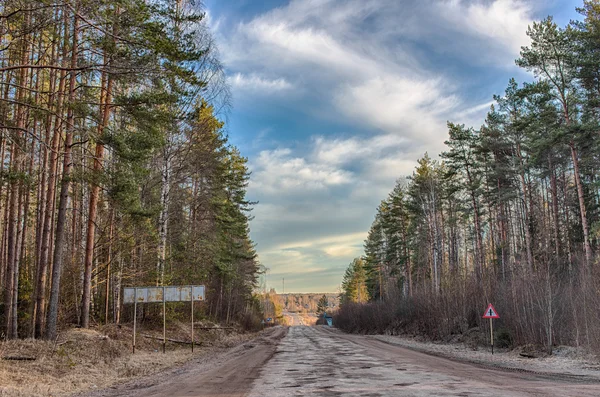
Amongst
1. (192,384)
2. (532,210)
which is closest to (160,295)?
(192,384)

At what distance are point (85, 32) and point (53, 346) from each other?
31.7 ft

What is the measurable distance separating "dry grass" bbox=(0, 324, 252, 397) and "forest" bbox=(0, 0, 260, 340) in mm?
1048

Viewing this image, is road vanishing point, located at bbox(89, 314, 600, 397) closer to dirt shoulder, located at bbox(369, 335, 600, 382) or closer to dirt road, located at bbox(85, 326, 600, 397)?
dirt road, located at bbox(85, 326, 600, 397)

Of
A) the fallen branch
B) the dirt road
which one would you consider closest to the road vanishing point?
the dirt road

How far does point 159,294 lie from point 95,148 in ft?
22.3

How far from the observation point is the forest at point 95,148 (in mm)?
10219

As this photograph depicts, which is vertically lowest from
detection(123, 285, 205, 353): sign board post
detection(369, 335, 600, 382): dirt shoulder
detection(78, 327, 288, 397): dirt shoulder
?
detection(369, 335, 600, 382): dirt shoulder

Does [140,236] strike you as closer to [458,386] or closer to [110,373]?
[110,373]

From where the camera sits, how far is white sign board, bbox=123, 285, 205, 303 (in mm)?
18131

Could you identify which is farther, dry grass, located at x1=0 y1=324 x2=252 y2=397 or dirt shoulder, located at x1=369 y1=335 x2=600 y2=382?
dirt shoulder, located at x1=369 y1=335 x2=600 y2=382

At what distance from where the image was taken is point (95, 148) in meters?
18.7

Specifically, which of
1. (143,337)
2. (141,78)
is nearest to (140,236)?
(143,337)

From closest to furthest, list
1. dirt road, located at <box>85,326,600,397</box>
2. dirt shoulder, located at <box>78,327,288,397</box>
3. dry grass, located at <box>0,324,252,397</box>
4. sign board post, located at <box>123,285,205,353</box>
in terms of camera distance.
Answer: dirt road, located at <box>85,326,600,397</box>
dirt shoulder, located at <box>78,327,288,397</box>
dry grass, located at <box>0,324,252,397</box>
sign board post, located at <box>123,285,205,353</box>

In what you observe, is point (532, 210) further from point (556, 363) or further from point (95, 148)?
point (95, 148)
